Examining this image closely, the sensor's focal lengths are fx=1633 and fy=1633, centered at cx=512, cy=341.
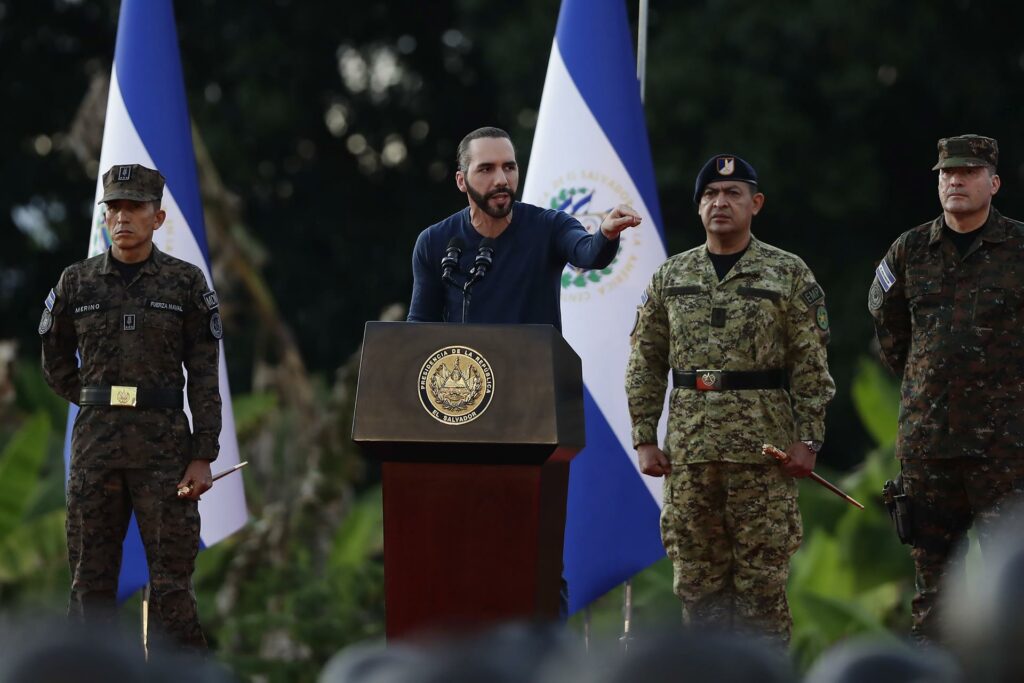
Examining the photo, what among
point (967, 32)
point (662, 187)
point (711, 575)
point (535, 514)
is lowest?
point (711, 575)

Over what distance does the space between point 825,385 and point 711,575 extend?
580 millimetres

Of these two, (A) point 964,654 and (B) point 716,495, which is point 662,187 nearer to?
(B) point 716,495

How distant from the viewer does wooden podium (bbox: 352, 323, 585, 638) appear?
10.9 ft

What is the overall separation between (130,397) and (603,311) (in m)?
1.92

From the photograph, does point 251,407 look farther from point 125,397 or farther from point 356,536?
point 125,397

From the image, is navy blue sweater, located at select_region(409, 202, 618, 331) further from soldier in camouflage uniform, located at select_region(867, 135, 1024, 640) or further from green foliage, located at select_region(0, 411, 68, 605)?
green foliage, located at select_region(0, 411, 68, 605)

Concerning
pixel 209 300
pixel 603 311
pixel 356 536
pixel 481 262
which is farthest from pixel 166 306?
pixel 356 536

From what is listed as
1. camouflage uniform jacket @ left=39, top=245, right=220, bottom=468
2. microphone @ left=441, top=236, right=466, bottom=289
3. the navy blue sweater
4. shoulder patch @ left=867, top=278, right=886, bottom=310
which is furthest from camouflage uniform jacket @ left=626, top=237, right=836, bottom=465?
camouflage uniform jacket @ left=39, top=245, right=220, bottom=468

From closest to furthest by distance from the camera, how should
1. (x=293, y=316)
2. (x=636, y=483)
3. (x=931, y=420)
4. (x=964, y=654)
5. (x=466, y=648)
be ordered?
(x=964, y=654), (x=466, y=648), (x=931, y=420), (x=636, y=483), (x=293, y=316)

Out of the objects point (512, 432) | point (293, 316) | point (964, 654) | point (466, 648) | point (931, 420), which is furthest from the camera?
point (293, 316)

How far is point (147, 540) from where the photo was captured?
430 centimetres

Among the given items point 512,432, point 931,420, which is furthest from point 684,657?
point 931,420

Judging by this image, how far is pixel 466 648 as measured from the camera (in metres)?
1.82

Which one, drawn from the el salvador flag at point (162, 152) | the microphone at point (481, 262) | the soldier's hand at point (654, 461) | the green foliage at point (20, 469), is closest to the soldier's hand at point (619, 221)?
the microphone at point (481, 262)
